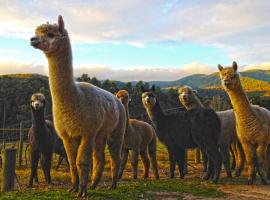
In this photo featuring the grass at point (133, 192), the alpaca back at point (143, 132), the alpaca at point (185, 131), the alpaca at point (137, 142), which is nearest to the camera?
the grass at point (133, 192)

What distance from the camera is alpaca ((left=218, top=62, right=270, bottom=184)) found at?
9828 millimetres

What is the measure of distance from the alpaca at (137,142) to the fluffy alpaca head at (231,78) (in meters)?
2.92

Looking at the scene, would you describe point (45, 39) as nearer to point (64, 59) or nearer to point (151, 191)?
point (64, 59)

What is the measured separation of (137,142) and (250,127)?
10.8 feet

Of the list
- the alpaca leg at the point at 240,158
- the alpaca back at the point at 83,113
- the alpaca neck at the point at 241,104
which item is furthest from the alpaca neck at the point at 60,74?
the alpaca leg at the point at 240,158

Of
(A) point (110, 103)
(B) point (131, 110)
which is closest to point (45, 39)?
(A) point (110, 103)

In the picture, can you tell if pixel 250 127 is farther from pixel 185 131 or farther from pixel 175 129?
pixel 175 129

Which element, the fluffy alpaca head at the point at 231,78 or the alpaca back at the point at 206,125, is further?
the alpaca back at the point at 206,125

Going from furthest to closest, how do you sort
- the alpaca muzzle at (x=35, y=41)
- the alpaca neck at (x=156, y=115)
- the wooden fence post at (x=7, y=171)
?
1. the alpaca neck at (x=156, y=115)
2. the wooden fence post at (x=7, y=171)
3. the alpaca muzzle at (x=35, y=41)

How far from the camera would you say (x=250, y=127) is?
9.88 meters

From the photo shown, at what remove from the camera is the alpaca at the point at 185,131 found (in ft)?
34.9

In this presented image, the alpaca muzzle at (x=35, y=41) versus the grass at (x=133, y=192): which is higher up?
the alpaca muzzle at (x=35, y=41)

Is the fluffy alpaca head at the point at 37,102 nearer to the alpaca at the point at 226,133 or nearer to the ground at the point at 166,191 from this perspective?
the ground at the point at 166,191

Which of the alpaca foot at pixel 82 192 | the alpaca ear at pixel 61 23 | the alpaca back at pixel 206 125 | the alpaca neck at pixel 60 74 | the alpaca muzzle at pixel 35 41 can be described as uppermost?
the alpaca ear at pixel 61 23
